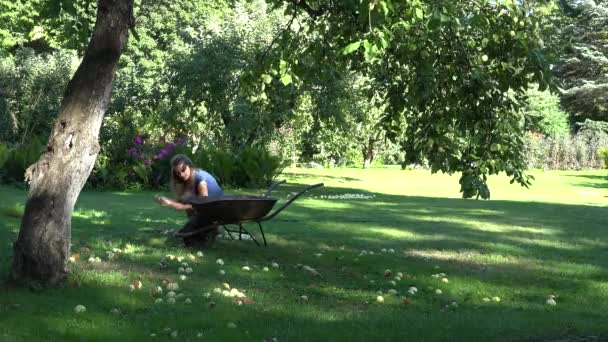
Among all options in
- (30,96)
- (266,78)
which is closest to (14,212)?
(266,78)

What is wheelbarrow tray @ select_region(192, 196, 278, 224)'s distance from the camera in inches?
300

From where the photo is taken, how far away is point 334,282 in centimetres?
704

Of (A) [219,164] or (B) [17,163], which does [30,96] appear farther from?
(A) [219,164]

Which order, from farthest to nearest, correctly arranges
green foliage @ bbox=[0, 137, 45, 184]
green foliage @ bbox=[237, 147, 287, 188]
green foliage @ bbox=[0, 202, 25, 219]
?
1. green foliage @ bbox=[237, 147, 287, 188]
2. green foliage @ bbox=[0, 137, 45, 184]
3. green foliage @ bbox=[0, 202, 25, 219]

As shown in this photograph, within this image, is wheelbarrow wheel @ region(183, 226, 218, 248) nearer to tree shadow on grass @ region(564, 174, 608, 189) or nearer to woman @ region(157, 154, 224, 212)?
woman @ region(157, 154, 224, 212)

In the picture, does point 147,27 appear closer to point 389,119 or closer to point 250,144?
point 250,144

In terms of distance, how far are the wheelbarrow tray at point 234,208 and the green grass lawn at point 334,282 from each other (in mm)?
409

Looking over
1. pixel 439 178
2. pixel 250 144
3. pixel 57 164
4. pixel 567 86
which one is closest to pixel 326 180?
pixel 250 144

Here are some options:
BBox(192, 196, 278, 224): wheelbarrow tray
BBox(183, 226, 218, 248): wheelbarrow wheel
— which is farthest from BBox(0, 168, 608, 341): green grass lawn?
BBox(192, 196, 278, 224): wheelbarrow tray

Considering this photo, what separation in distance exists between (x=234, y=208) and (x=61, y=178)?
7.06ft

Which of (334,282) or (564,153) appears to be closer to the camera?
(334,282)

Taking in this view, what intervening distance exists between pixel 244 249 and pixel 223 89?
33.8 ft

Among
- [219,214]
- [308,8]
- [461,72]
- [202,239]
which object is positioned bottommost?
[202,239]

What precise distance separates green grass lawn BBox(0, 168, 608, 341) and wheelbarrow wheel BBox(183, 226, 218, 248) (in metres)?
0.15
